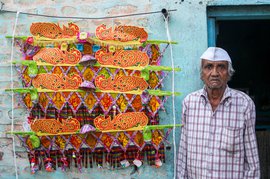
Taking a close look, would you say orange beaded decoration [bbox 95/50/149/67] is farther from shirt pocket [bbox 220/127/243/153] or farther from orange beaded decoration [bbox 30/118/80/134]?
shirt pocket [bbox 220/127/243/153]

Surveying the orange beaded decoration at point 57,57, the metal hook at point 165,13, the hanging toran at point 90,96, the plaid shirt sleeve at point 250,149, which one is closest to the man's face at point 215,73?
the plaid shirt sleeve at point 250,149

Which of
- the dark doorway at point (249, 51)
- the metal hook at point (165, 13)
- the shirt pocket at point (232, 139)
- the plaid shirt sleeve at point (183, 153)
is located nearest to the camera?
the shirt pocket at point (232, 139)

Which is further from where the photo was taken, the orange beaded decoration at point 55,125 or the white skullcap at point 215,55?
the orange beaded decoration at point 55,125

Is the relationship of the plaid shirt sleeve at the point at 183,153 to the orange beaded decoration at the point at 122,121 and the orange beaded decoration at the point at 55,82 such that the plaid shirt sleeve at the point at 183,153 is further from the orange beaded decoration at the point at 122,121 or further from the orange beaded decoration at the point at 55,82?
the orange beaded decoration at the point at 55,82

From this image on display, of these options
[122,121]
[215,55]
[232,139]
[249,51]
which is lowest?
[232,139]

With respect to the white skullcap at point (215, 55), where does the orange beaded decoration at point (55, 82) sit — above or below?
below

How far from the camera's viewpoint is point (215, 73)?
2.73m

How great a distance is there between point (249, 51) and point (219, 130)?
11.7 feet

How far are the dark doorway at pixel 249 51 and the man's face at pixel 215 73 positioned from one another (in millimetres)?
3161

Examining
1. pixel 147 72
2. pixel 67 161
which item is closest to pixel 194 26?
pixel 147 72

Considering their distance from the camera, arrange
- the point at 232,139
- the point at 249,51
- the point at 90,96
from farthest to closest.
→ the point at 249,51, the point at 90,96, the point at 232,139

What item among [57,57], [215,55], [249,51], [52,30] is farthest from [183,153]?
[249,51]

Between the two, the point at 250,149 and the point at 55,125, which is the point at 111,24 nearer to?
the point at 55,125

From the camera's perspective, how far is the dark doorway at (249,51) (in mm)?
5824
